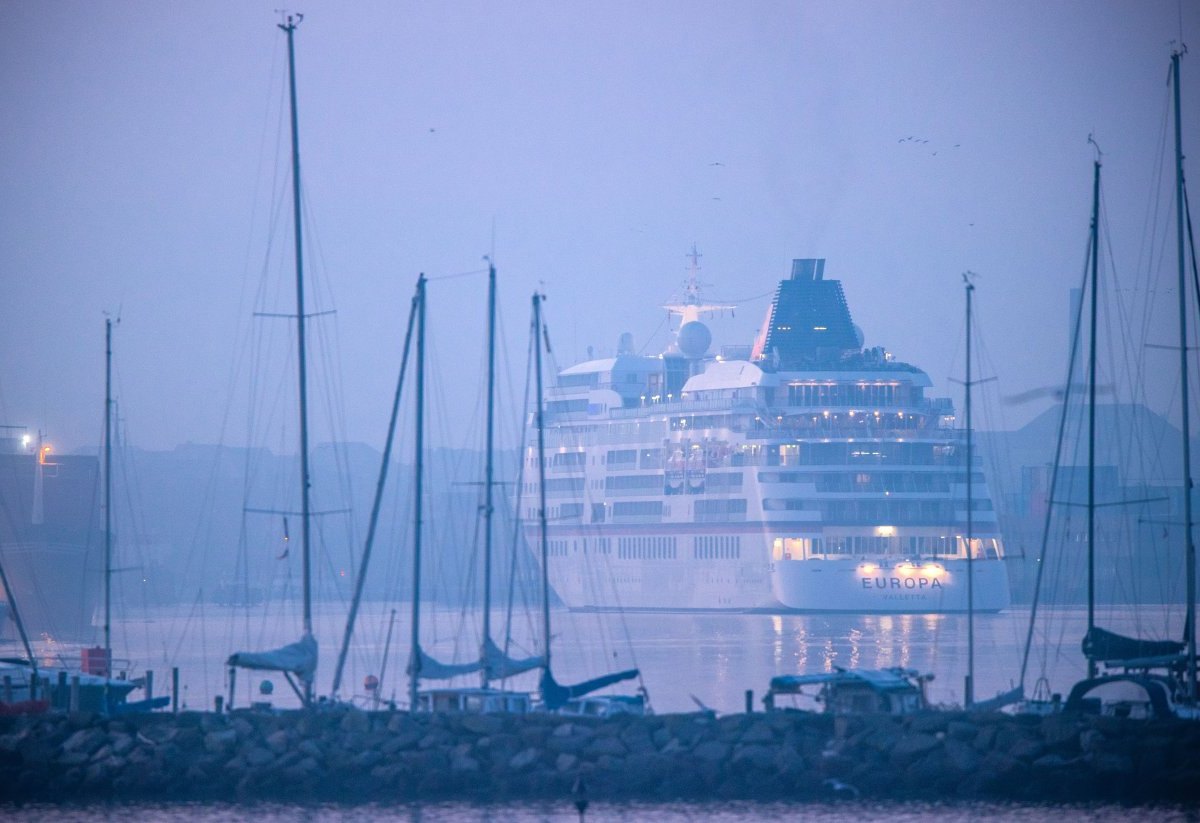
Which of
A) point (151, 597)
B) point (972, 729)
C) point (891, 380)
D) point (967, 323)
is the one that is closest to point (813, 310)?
point (891, 380)

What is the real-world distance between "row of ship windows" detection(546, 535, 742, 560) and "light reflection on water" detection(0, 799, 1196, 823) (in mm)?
47843

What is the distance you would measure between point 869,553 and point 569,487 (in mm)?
18465

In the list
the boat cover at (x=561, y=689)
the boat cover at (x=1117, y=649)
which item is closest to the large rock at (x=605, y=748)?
the boat cover at (x=561, y=689)

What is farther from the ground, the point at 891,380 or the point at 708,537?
the point at 891,380

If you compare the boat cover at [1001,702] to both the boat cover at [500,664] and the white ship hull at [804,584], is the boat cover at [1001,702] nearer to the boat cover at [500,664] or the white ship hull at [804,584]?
the boat cover at [500,664]

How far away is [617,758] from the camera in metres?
26.2

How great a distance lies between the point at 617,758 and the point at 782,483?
45.7 meters

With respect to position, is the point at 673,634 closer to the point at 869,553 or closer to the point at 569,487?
the point at 869,553

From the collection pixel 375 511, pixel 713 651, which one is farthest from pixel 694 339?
pixel 375 511

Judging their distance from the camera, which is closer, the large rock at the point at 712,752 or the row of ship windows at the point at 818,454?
the large rock at the point at 712,752

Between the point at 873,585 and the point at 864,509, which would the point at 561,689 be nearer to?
the point at 873,585

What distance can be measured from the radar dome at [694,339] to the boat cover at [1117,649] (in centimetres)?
5759

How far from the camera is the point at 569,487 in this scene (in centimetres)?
8431

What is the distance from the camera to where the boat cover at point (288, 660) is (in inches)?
1083
